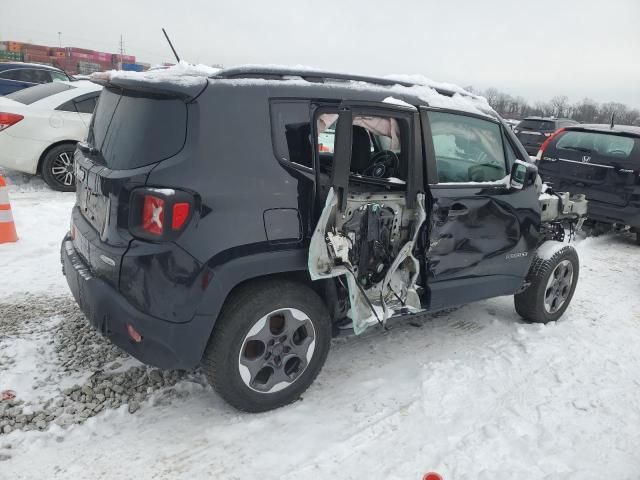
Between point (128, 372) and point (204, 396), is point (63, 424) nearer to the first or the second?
point (128, 372)

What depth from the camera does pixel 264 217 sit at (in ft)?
8.44

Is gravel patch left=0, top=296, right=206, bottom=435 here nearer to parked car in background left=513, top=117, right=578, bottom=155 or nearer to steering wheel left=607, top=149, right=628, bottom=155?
steering wheel left=607, top=149, right=628, bottom=155

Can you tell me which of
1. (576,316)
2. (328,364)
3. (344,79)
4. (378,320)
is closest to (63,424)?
(328,364)

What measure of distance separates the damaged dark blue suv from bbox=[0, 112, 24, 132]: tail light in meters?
4.86

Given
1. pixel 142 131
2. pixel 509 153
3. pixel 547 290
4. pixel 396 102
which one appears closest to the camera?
pixel 142 131

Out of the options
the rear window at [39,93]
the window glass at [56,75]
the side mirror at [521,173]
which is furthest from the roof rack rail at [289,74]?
the window glass at [56,75]

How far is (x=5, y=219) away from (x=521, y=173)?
507 cm

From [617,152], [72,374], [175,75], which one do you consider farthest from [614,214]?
[72,374]

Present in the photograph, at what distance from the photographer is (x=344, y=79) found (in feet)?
9.96

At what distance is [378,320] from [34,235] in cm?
434

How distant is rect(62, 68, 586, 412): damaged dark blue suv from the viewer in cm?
245

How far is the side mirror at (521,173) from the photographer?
373cm

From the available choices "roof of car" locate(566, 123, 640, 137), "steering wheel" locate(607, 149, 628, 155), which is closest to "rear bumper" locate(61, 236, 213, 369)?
"steering wheel" locate(607, 149, 628, 155)

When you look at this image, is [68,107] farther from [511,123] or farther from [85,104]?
[511,123]
